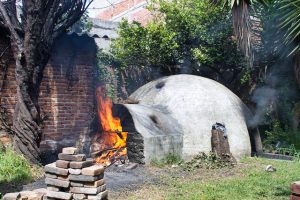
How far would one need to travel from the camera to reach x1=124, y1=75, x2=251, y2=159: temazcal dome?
952 cm

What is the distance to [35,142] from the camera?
775 cm

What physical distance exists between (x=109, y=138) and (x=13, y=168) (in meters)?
3.17

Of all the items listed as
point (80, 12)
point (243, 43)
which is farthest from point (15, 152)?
point (243, 43)

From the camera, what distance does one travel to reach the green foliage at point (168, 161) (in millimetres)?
8938

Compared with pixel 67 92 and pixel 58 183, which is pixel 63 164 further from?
pixel 67 92

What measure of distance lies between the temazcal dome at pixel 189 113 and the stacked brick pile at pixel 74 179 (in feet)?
12.4

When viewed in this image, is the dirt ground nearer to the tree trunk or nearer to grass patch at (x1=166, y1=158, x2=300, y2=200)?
grass patch at (x1=166, y1=158, x2=300, y2=200)

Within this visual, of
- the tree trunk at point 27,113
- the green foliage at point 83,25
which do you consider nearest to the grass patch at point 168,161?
the tree trunk at point 27,113

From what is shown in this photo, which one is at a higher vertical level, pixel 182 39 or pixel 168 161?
pixel 182 39

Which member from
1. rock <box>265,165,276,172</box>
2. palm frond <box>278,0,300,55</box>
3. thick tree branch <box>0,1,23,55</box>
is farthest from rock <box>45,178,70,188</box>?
rock <box>265,165,276,172</box>

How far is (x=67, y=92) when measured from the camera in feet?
32.0

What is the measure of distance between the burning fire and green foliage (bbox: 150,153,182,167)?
80 cm

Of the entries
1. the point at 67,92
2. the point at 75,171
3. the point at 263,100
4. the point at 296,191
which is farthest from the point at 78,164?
the point at 263,100

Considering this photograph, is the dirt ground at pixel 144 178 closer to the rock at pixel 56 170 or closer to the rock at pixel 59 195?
the rock at pixel 59 195
